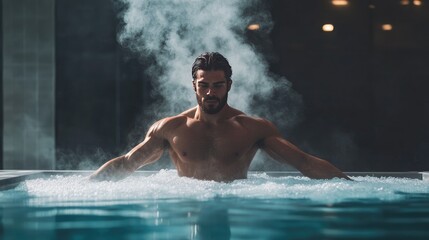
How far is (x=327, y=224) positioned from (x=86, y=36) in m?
5.73

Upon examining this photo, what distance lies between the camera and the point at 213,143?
16.8 ft

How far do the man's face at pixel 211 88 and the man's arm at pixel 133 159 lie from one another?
46cm

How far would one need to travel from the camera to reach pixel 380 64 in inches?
309

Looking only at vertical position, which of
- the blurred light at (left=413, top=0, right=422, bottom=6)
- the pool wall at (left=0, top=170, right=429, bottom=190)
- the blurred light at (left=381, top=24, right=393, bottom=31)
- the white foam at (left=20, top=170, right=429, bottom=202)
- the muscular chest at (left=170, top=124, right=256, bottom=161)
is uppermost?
the blurred light at (left=413, top=0, right=422, bottom=6)

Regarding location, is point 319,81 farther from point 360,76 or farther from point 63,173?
point 63,173

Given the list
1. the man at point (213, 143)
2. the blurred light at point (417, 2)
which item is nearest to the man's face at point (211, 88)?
the man at point (213, 143)

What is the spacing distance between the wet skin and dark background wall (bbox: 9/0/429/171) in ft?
8.71

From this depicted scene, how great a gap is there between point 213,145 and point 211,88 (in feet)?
1.52

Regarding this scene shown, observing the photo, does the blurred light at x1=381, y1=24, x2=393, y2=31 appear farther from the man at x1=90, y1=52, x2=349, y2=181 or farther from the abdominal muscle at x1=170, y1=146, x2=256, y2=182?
the abdominal muscle at x1=170, y1=146, x2=256, y2=182

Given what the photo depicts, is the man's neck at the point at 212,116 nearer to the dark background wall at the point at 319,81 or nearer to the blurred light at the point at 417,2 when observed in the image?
the dark background wall at the point at 319,81

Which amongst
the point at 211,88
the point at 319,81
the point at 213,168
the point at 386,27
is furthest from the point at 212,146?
the point at 386,27

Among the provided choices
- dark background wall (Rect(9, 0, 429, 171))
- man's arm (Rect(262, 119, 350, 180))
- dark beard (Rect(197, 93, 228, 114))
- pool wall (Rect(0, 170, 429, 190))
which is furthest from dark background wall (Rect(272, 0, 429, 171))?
dark beard (Rect(197, 93, 228, 114))

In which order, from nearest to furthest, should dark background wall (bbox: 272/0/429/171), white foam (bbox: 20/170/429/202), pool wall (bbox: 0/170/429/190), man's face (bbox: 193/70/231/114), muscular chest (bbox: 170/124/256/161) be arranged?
white foam (bbox: 20/170/429/202)
man's face (bbox: 193/70/231/114)
muscular chest (bbox: 170/124/256/161)
pool wall (bbox: 0/170/429/190)
dark background wall (bbox: 272/0/429/171)

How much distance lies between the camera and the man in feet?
16.5
